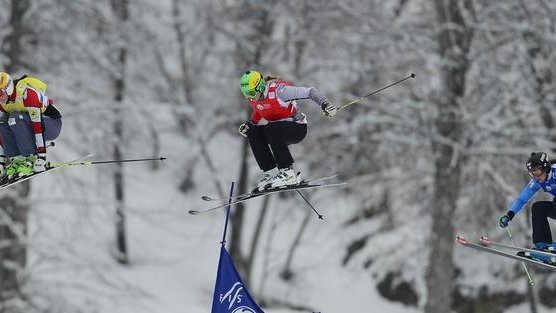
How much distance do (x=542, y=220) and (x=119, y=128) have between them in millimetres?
12242

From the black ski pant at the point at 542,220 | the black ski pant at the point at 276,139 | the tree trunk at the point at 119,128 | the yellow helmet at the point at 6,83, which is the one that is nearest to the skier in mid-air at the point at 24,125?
the yellow helmet at the point at 6,83

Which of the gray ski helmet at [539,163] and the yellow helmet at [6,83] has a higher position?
the yellow helmet at [6,83]

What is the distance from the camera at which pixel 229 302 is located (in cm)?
880

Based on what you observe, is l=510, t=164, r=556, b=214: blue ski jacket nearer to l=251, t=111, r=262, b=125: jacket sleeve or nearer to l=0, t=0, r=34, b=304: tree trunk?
l=251, t=111, r=262, b=125: jacket sleeve

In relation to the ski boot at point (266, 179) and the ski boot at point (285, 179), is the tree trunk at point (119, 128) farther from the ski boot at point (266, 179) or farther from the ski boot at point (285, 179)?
the ski boot at point (285, 179)

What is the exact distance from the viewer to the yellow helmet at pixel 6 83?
804 cm

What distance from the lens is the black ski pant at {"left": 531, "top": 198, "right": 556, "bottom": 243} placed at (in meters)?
8.62

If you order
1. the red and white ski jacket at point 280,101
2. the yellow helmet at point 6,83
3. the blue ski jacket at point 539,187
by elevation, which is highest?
the yellow helmet at point 6,83

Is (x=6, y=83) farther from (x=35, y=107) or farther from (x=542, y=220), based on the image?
(x=542, y=220)

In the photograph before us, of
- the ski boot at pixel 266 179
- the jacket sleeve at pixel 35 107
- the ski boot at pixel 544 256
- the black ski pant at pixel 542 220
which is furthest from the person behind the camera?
the ski boot at pixel 266 179

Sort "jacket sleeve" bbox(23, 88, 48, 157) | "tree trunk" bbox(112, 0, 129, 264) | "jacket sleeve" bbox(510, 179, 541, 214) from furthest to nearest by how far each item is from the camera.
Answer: "tree trunk" bbox(112, 0, 129, 264) < "jacket sleeve" bbox(510, 179, 541, 214) < "jacket sleeve" bbox(23, 88, 48, 157)

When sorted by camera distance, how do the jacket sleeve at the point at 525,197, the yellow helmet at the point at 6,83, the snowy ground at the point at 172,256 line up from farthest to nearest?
the snowy ground at the point at 172,256 → the jacket sleeve at the point at 525,197 → the yellow helmet at the point at 6,83

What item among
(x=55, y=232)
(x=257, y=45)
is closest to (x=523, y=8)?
(x=257, y=45)

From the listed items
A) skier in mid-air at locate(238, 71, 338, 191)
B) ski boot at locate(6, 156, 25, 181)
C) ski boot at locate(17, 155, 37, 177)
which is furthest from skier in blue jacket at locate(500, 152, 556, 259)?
ski boot at locate(6, 156, 25, 181)
